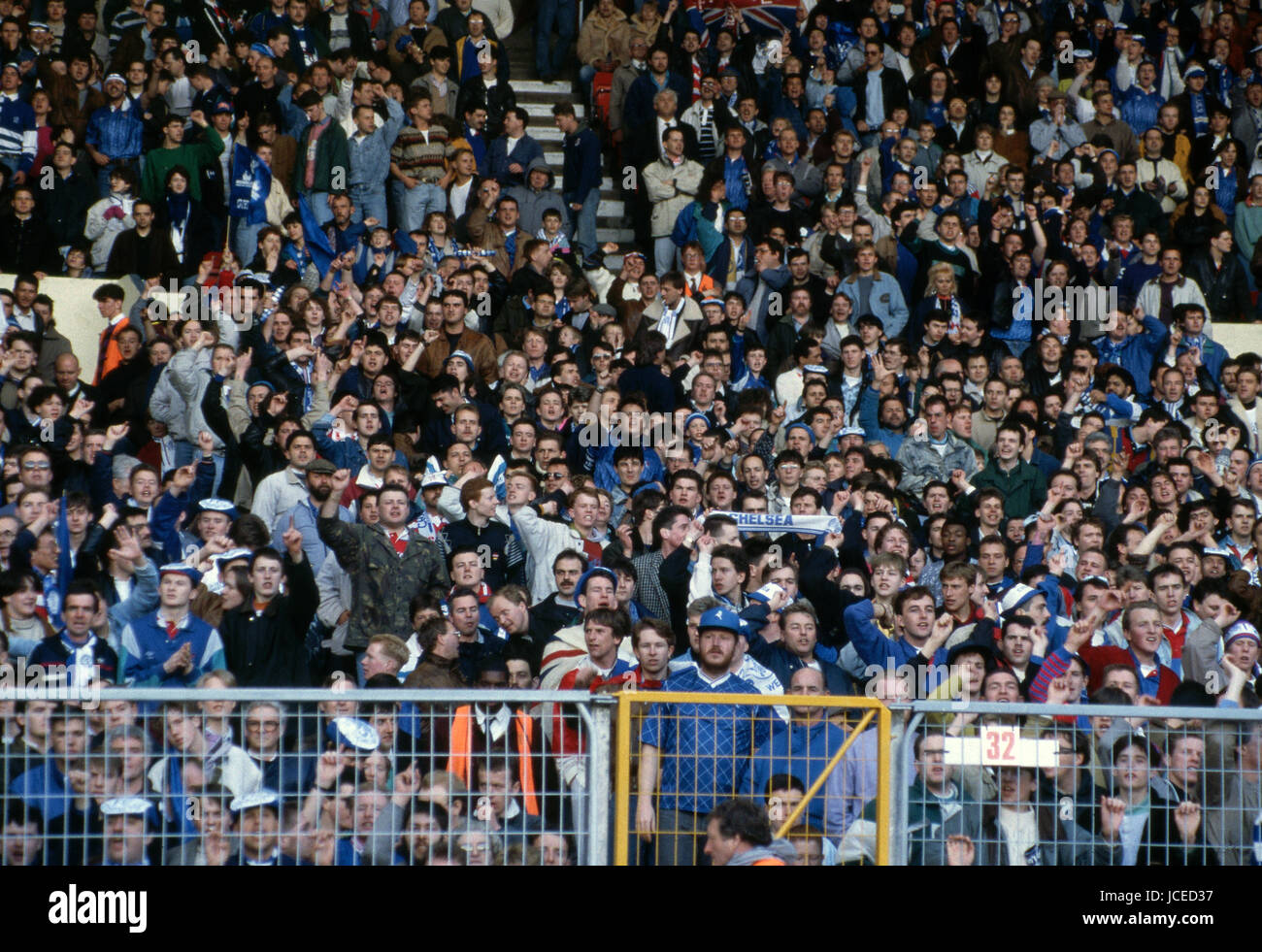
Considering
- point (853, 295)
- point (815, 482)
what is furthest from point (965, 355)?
point (815, 482)

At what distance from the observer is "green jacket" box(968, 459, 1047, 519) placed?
12.7m

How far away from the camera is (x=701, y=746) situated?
6.55 m

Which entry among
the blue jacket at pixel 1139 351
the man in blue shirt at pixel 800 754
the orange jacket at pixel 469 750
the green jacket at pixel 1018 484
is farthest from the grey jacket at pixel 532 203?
the orange jacket at pixel 469 750

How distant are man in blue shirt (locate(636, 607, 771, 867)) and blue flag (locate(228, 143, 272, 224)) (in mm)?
9272

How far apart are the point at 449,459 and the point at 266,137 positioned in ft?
16.5

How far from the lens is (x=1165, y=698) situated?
9117 mm

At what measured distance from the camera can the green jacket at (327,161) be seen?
1500cm

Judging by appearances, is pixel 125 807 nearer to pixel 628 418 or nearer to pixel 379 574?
pixel 379 574

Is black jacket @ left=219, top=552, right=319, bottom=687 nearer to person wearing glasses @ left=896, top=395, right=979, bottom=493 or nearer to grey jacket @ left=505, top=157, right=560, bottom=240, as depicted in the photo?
person wearing glasses @ left=896, top=395, right=979, bottom=493

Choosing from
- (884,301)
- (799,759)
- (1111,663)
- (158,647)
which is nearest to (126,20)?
(884,301)

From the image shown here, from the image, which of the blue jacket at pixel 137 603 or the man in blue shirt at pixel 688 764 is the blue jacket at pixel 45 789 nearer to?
the man in blue shirt at pixel 688 764

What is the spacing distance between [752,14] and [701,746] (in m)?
13.6

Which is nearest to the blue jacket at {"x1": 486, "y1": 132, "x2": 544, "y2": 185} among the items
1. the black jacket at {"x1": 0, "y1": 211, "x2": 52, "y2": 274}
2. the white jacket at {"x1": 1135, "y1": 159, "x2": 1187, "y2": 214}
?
the black jacket at {"x1": 0, "y1": 211, "x2": 52, "y2": 274}
